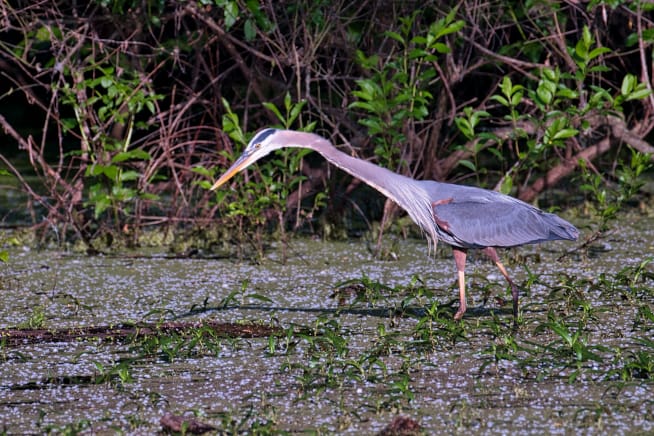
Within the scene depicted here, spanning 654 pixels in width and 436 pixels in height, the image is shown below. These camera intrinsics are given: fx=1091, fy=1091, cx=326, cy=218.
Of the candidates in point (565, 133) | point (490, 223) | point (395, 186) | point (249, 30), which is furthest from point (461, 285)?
point (249, 30)

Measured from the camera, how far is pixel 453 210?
14.9 ft

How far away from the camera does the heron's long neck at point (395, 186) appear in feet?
14.6

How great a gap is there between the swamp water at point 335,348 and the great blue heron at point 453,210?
0.76 ft

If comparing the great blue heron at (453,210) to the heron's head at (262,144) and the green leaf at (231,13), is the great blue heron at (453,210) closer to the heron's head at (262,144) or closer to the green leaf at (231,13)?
the heron's head at (262,144)

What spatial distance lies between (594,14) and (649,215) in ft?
4.47

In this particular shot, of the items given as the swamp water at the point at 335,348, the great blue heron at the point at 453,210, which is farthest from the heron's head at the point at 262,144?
the swamp water at the point at 335,348

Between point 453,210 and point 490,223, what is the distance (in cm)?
16

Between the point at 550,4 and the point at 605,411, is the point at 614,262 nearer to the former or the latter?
the point at 550,4

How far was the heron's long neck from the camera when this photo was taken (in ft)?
14.6

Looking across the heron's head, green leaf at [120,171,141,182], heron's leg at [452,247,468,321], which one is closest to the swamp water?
heron's leg at [452,247,468,321]

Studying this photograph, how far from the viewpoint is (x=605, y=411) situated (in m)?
3.16

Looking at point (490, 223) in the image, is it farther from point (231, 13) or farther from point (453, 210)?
point (231, 13)

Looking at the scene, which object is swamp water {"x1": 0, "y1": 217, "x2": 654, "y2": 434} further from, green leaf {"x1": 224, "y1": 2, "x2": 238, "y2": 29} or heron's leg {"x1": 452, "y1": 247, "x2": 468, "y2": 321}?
green leaf {"x1": 224, "y1": 2, "x2": 238, "y2": 29}

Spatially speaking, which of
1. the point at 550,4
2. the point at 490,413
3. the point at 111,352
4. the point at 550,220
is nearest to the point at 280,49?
the point at 550,4
